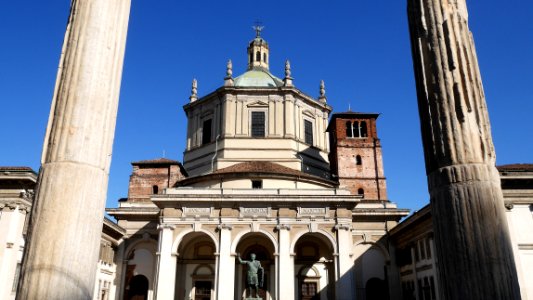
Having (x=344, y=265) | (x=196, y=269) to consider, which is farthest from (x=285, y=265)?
(x=196, y=269)

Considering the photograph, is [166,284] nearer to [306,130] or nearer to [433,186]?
[306,130]

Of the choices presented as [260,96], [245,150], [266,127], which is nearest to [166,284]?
[245,150]

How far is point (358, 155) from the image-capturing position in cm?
3042

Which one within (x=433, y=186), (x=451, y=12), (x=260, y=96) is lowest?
(x=433, y=186)

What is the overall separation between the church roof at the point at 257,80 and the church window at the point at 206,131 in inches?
137

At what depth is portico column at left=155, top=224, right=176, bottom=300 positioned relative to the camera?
71.9 feet

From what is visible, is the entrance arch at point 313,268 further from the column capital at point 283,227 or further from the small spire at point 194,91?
the small spire at point 194,91

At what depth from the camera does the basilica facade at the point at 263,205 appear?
75.9ft

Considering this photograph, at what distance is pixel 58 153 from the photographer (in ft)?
15.2

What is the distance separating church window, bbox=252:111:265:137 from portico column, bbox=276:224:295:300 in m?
9.59

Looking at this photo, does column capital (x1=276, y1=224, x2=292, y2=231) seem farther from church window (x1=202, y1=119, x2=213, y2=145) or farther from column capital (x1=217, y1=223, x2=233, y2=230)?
church window (x1=202, y1=119, x2=213, y2=145)

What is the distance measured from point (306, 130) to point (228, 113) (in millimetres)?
5790

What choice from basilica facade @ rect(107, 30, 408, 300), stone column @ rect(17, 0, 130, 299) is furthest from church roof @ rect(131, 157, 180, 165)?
stone column @ rect(17, 0, 130, 299)

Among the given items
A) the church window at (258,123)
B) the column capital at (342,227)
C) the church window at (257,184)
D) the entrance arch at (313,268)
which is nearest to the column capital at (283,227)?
the entrance arch at (313,268)
